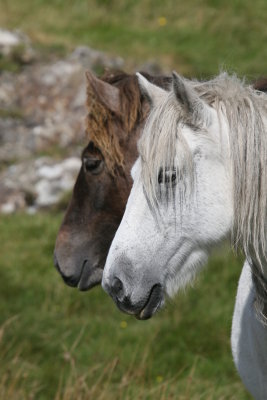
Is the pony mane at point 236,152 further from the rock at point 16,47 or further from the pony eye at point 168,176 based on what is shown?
the rock at point 16,47

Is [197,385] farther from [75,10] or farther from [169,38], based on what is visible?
[75,10]

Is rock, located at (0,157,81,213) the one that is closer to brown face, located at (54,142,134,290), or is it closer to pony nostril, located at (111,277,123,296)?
brown face, located at (54,142,134,290)

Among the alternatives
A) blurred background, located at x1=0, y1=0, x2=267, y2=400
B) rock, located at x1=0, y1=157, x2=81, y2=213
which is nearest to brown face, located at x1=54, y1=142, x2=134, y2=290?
blurred background, located at x1=0, y1=0, x2=267, y2=400

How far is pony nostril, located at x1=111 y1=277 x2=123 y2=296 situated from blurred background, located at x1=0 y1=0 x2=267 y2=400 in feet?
1.22

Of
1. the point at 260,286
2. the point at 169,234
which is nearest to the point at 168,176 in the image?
the point at 169,234

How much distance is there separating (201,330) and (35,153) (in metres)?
5.37

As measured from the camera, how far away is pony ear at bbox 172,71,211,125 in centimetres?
295

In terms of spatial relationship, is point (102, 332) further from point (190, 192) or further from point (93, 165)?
point (190, 192)

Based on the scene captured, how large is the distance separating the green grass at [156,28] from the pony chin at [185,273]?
10584mm

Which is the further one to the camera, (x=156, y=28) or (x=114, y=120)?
(x=156, y=28)

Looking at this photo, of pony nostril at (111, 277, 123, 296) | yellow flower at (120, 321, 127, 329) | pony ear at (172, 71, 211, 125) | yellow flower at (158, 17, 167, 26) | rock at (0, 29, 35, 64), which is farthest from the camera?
yellow flower at (158, 17, 167, 26)

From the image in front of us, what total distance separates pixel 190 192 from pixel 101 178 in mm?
1526

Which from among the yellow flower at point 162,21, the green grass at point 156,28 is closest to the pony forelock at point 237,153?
the green grass at point 156,28

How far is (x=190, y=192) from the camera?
3.00 meters
